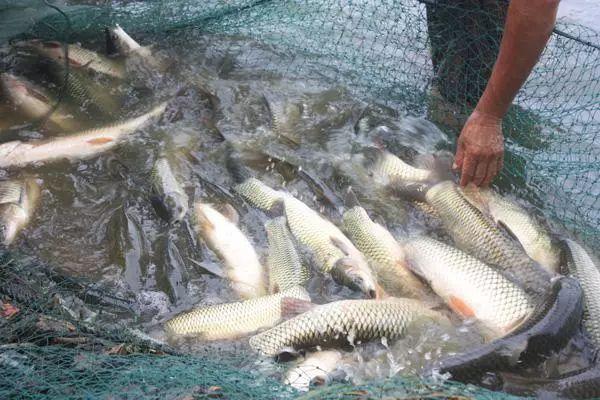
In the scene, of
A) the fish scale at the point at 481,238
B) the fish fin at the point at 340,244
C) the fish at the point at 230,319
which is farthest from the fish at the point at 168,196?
the fish scale at the point at 481,238

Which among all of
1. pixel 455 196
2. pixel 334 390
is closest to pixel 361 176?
pixel 455 196


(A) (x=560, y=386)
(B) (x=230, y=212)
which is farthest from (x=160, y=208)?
(A) (x=560, y=386)

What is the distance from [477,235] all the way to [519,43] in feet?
4.11

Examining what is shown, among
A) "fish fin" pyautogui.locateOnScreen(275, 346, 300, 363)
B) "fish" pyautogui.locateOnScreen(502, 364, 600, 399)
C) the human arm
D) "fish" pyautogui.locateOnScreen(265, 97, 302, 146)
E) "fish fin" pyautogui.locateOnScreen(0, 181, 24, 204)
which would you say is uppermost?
the human arm

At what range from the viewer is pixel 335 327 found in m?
2.86

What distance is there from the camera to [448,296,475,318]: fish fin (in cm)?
309

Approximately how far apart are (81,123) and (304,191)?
2.25 metres

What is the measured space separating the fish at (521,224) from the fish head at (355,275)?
3.23ft

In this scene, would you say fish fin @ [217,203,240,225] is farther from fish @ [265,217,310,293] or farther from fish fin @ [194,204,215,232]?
fish @ [265,217,310,293]

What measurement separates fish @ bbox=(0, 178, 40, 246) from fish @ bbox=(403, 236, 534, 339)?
8.93 feet

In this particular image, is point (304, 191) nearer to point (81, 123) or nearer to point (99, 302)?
point (99, 302)

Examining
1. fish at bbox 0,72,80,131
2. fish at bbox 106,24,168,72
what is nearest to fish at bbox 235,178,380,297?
fish at bbox 0,72,80,131

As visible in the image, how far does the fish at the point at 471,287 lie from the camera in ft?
9.70

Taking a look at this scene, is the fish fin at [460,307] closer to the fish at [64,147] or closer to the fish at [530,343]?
the fish at [530,343]
